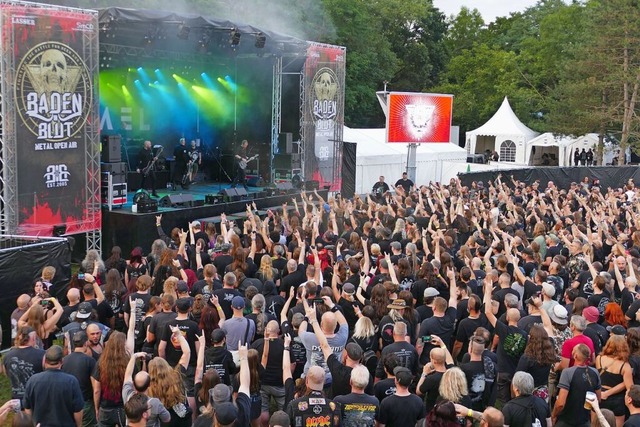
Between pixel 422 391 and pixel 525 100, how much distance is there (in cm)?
4059

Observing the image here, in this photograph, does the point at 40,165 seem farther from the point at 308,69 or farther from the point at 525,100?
the point at 525,100

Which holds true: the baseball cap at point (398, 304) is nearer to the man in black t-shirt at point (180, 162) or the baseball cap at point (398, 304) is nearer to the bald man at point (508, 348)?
the bald man at point (508, 348)

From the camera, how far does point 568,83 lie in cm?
3744

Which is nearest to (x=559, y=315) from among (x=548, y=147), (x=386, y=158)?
(x=386, y=158)

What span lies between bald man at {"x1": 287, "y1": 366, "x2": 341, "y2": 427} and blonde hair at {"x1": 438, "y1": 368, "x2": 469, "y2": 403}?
2.65ft

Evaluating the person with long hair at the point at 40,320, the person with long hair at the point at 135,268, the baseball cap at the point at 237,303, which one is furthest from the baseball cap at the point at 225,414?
the person with long hair at the point at 135,268

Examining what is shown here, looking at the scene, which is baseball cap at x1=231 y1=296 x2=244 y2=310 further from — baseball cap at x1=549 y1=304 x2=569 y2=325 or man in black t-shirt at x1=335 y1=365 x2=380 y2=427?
baseball cap at x1=549 y1=304 x2=569 y2=325

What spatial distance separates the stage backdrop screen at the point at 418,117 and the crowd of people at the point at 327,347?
48.5 ft

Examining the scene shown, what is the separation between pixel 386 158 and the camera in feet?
87.9

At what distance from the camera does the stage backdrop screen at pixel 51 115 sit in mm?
12008

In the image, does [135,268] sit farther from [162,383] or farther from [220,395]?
[220,395]

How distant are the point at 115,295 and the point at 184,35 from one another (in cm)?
961

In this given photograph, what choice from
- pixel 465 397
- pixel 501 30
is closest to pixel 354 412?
pixel 465 397

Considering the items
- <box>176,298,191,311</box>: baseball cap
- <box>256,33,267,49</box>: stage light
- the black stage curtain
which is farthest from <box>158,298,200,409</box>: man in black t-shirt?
the black stage curtain
